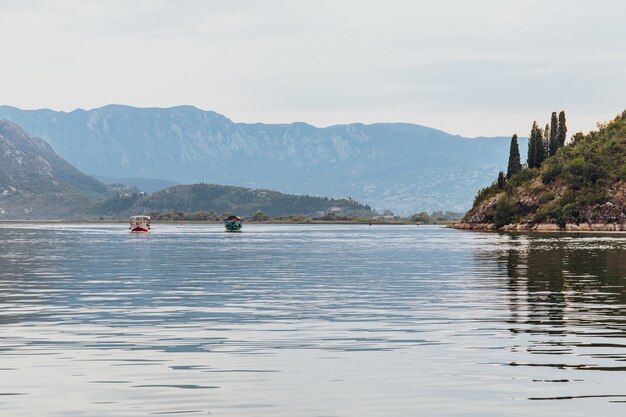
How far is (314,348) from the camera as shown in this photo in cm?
3738

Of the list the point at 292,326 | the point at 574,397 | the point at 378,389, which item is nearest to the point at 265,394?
the point at 378,389

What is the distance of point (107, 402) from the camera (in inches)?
1056

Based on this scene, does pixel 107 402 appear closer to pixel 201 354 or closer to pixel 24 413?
pixel 24 413

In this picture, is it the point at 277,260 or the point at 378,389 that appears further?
the point at 277,260

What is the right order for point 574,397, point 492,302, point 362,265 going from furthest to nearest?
point 362,265 → point 492,302 → point 574,397

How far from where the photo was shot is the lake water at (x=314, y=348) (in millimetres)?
26906

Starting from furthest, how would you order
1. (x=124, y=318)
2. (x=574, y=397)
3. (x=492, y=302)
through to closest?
(x=492, y=302) < (x=124, y=318) < (x=574, y=397)

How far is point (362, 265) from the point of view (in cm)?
10625

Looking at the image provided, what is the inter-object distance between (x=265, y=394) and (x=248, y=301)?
Result: 3147 cm

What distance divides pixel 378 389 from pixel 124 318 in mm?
23239

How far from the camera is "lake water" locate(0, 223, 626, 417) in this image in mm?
26906

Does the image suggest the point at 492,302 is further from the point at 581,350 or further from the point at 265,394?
the point at 265,394

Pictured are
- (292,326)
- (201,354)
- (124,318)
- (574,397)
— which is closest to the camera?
(574,397)

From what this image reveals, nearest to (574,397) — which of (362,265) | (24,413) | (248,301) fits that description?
(24,413)
